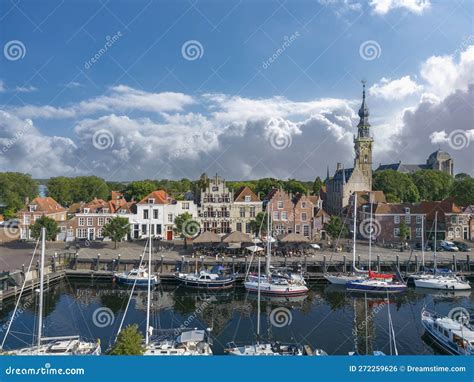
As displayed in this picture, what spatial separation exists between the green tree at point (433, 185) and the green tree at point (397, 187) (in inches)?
84.0

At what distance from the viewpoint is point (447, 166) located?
153 ft

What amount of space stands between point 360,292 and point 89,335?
41.6ft

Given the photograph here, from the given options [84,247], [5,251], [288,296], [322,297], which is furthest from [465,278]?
[5,251]

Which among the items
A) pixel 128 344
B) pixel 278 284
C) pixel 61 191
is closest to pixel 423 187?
pixel 278 284

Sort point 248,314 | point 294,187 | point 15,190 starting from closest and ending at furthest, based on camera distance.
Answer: point 248,314, point 294,187, point 15,190

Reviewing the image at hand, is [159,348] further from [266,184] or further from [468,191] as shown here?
[468,191]

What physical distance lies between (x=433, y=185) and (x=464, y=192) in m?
3.35

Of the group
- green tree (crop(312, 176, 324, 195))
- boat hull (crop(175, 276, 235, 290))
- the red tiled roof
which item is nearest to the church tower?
green tree (crop(312, 176, 324, 195))

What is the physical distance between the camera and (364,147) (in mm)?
37406

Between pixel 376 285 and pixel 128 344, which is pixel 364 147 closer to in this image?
pixel 376 285

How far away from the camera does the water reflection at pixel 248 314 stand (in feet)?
43.9

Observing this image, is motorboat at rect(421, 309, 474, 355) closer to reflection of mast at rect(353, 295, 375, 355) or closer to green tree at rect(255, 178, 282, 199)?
reflection of mast at rect(353, 295, 375, 355)

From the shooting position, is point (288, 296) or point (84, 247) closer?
point (288, 296)

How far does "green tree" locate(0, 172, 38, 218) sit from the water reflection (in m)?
22.4
